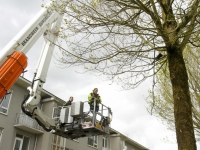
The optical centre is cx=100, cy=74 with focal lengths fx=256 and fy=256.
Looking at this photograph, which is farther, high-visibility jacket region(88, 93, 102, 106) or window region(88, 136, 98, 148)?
window region(88, 136, 98, 148)

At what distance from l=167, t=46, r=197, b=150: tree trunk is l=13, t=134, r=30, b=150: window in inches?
590

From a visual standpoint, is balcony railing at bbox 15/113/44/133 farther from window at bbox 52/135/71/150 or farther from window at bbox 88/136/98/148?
window at bbox 88/136/98/148

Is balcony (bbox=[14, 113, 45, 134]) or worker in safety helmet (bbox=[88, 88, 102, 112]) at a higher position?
balcony (bbox=[14, 113, 45, 134])

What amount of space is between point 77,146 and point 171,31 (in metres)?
19.9

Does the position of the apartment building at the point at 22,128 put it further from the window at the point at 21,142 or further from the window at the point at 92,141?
the window at the point at 92,141

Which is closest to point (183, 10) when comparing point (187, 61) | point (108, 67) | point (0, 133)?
point (108, 67)

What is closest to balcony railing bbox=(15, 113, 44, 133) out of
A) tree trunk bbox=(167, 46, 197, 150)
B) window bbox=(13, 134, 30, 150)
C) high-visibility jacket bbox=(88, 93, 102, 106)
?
window bbox=(13, 134, 30, 150)

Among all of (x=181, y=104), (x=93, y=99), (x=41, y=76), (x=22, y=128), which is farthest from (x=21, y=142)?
(x=181, y=104)

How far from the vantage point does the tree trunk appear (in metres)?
5.53

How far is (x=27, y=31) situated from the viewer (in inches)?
365

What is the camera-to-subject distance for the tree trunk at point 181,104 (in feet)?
18.1

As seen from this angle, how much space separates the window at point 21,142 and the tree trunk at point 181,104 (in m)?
15.0

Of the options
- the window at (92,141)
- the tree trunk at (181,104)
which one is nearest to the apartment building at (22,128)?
the window at (92,141)

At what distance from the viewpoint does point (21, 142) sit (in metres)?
18.8
